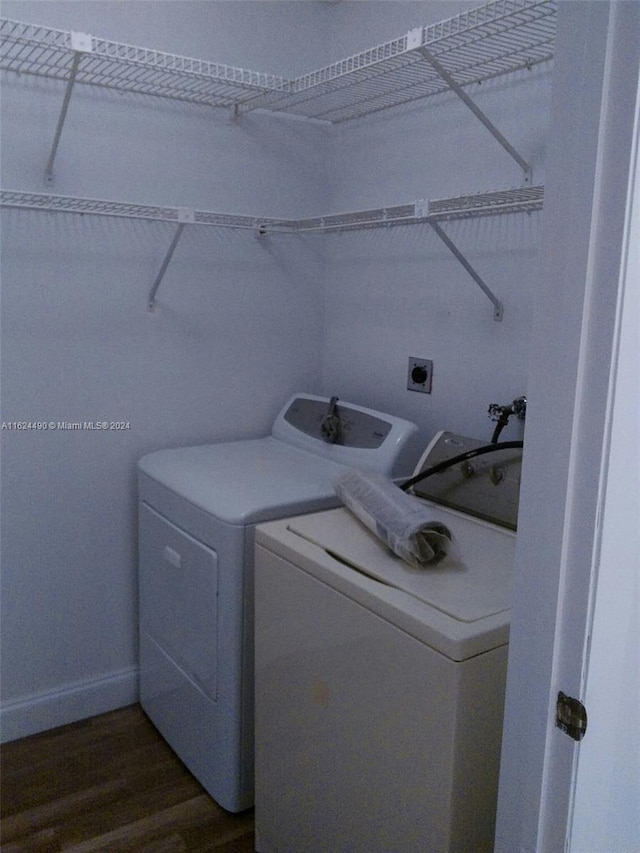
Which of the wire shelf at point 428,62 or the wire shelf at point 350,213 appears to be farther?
the wire shelf at point 350,213

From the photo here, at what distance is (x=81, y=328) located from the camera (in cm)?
207

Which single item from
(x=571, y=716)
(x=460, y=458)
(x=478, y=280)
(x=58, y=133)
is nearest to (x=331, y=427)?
(x=460, y=458)

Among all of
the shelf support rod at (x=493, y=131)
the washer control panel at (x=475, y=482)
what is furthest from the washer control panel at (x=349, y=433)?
the shelf support rod at (x=493, y=131)

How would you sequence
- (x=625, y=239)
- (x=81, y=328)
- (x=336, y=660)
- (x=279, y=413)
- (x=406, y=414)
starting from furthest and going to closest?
1. (x=279, y=413)
2. (x=406, y=414)
3. (x=81, y=328)
4. (x=336, y=660)
5. (x=625, y=239)

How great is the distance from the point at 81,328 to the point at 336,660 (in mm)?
1325

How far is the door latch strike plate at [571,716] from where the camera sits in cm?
72

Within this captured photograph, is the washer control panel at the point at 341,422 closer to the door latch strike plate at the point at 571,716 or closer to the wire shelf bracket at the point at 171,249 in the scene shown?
the wire shelf bracket at the point at 171,249

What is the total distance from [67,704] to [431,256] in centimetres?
189

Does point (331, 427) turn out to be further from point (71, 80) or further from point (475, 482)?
point (71, 80)

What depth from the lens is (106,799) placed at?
1899 millimetres

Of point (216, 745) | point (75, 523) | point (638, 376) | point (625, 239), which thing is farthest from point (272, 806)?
point (625, 239)

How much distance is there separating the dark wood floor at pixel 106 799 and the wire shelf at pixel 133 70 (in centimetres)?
194

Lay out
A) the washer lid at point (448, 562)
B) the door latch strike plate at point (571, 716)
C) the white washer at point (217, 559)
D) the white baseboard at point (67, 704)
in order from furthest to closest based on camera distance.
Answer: the white baseboard at point (67, 704) → the white washer at point (217, 559) → the washer lid at point (448, 562) → the door latch strike plate at point (571, 716)

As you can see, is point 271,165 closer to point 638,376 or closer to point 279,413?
point 279,413
